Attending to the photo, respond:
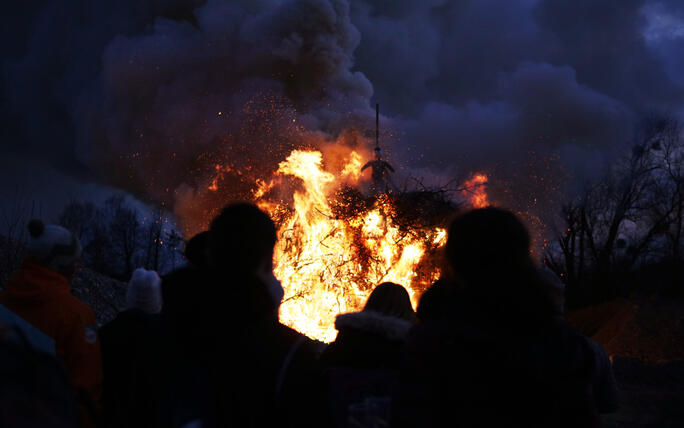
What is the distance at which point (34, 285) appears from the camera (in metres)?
2.67

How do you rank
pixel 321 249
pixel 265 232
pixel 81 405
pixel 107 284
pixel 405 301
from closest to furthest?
pixel 265 232 < pixel 81 405 < pixel 405 301 < pixel 321 249 < pixel 107 284

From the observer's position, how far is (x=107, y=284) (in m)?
20.0

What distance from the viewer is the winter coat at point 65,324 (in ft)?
8.36

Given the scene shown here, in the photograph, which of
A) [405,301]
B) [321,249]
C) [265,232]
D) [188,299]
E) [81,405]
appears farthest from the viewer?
[321,249]

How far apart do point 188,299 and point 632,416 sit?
1059 centimetres

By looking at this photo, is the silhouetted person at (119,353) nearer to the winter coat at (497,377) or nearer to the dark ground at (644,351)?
the winter coat at (497,377)

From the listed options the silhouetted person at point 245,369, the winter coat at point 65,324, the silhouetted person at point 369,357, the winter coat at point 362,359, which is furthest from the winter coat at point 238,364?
the winter coat at point 65,324

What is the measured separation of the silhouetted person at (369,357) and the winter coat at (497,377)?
46cm

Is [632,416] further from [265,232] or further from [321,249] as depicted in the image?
[265,232]

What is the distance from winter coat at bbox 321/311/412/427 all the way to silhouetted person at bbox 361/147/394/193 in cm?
788

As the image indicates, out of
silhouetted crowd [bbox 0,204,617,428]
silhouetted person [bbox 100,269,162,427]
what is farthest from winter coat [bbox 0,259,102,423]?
silhouetted crowd [bbox 0,204,617,428]

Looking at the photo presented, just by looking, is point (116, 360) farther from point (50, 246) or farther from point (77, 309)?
point (50, 246)

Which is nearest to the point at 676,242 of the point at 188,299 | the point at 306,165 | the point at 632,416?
the point at 632,416

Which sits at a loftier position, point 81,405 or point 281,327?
point 281,327
